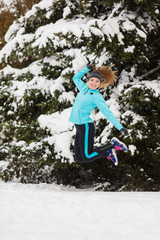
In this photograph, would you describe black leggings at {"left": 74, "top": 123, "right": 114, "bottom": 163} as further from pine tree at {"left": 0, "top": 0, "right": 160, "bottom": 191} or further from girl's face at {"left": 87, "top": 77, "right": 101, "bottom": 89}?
pine tree at {"left": 0, "top": 0, "right": 160, "bottom": 191}

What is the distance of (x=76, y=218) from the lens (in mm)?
3059

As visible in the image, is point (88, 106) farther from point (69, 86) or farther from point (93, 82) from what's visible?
point (69, 86)

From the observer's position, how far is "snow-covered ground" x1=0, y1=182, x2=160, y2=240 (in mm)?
2602

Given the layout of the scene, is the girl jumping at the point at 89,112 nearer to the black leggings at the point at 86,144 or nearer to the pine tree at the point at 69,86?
the black leggings at the point at 86,144

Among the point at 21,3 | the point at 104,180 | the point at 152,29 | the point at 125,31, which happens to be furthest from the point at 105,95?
the point at 21,3

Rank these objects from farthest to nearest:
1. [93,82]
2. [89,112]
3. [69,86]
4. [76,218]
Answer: [69,86]
[89,112]
[93,82]
[76,218]

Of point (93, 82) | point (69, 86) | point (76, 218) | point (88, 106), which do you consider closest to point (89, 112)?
point (88, 106)

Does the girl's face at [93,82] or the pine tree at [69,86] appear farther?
the pine tree at [69,86]

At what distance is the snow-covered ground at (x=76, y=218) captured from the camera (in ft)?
8.54

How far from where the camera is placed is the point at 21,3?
16.5m

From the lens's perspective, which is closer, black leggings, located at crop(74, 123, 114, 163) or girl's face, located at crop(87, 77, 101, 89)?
girl's face, located at crop(87, 77, 101, 89)

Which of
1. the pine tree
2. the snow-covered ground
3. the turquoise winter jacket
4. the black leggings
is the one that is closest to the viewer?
A: the snow-covered ground

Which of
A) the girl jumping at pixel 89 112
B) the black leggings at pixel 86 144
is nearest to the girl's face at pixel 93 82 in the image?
the girl jumping at pixel 89 112

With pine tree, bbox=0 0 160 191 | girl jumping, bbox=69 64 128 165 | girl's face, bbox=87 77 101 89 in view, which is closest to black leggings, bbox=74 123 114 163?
girl jumping, bbox=69 64 128 165
